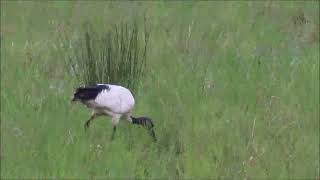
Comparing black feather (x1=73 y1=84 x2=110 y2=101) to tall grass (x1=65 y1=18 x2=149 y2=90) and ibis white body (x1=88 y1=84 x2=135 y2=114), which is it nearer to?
ibis white body (x1=88 y1=84 x2=135 y2=114)

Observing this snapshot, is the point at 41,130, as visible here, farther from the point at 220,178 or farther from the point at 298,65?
the point at 298,65

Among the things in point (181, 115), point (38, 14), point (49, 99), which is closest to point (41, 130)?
point (49, 99)

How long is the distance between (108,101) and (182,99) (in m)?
1.13

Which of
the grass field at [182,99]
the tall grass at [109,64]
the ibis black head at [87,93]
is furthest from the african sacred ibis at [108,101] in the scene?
the tall grass at [109,64]

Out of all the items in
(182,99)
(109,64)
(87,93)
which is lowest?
(182,99)

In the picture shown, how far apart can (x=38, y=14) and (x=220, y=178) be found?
441 centimetres

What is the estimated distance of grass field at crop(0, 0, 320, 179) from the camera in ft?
15.6

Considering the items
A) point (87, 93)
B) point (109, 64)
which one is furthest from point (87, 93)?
point (109, 64)

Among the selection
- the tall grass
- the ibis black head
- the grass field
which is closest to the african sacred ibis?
the ibis black head

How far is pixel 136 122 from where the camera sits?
514 centimetres

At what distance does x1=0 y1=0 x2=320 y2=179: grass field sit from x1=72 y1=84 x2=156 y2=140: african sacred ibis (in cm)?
16

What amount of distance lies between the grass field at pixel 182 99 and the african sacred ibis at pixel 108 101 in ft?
0.54

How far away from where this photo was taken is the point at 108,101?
4.83 meters

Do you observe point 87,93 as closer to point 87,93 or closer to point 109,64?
point 87,93
